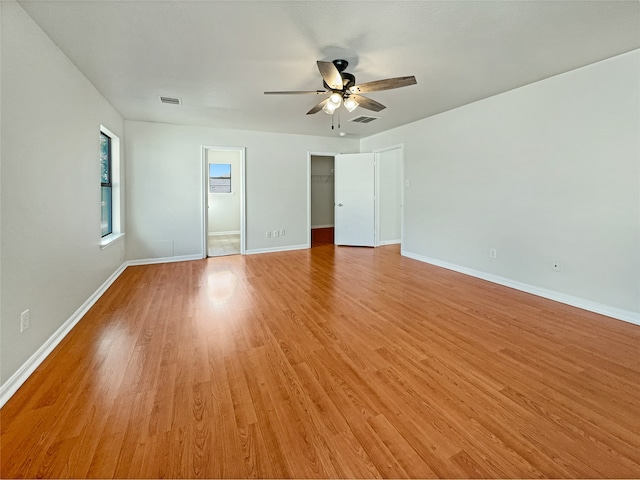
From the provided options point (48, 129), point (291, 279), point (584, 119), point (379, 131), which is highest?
point (379, 131)

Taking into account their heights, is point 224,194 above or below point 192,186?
above

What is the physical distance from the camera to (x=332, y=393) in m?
1.77

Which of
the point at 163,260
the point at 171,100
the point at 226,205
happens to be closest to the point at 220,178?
the point at 226,205

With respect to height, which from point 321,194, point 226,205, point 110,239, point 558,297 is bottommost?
point 558,297

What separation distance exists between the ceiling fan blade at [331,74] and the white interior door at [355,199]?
382 cm

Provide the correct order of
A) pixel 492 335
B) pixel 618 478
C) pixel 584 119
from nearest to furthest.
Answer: pixel 618 478
pixel 492 335
pixel 584 119

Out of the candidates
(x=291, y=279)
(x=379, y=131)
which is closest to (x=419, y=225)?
(x=379, y=131)

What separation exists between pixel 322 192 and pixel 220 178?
3063 millimetres

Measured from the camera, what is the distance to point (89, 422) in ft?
5.01

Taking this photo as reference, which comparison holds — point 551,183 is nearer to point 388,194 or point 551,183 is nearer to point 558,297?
point 558,297

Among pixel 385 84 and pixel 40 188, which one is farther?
pixel 385 84

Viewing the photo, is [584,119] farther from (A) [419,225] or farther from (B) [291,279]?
(B) [291,279]

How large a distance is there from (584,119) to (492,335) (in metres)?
2.46

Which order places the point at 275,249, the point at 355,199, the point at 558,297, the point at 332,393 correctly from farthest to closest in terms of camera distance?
the point at 355,199 < the point at 275,249 < the point at 558,297 < the point at 332,393
